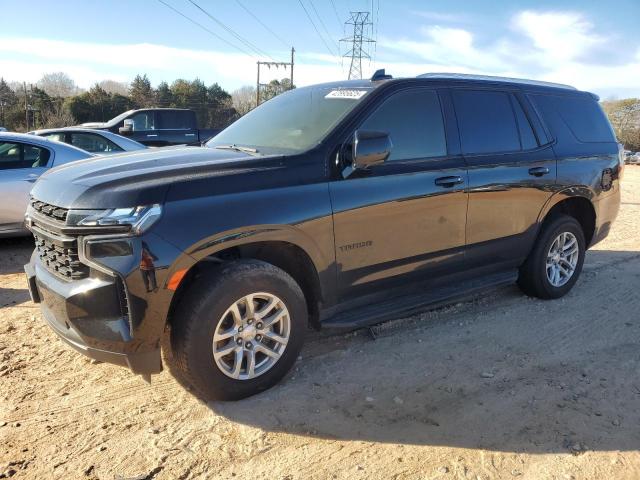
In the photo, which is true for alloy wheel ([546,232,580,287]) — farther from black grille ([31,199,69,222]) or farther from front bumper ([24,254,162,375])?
black grille ([31,199,69,222])

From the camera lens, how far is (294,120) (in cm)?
399

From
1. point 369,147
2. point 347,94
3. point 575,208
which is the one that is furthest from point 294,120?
point 575,208

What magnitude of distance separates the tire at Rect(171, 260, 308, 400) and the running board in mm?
359

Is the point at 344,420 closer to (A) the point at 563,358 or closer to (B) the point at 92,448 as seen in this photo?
(B) the point at 92,448

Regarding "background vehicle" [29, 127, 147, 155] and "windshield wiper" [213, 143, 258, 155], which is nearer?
"windshield wiper" [213, 143, 258, 155]

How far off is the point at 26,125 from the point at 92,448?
35867mm

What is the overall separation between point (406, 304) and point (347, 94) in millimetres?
1661

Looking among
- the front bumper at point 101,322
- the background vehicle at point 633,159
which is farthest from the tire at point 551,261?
the background vehicle at point 633,159

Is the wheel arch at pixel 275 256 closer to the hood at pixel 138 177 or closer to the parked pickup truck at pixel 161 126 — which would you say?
the hood at pixel 138 177

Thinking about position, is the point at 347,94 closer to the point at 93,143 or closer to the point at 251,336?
the point at 251,336

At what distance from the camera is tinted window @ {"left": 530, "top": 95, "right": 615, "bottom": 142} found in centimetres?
498

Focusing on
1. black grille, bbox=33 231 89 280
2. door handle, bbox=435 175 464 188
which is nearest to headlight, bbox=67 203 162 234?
black grille, bbox=33 231 89 280

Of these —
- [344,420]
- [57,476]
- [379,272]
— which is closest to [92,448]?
[57,476]

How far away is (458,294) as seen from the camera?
4238 millimetres
